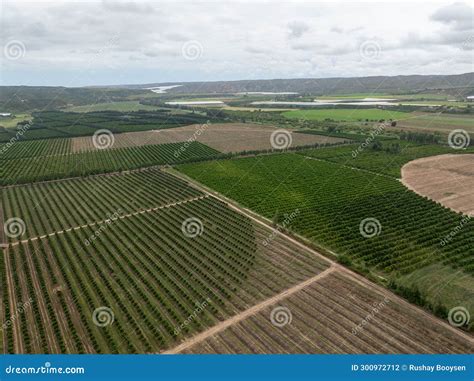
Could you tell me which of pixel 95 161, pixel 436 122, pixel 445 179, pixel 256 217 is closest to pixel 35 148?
pixel 95 161

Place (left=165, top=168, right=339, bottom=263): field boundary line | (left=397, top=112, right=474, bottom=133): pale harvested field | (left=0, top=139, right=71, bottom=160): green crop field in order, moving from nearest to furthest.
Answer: (left=165, top=168, right=339, bottom=263): field boundary line → (left=0, top=139, right=71, bottom=160): green crop field → (left=397, top=112, right=474, bottom=133): pale harvested field

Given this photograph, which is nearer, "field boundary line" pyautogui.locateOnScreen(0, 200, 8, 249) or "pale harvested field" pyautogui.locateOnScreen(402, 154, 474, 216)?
"field boundary line" pyautogui.locateOnScreen(0, 200, 8, 249)

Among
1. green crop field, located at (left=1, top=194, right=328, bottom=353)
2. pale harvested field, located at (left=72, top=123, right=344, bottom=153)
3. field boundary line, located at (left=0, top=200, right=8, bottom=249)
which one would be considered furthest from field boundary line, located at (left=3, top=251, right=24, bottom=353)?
pale harvested field, located at (left=72, top=123, right=344, bottom=153)

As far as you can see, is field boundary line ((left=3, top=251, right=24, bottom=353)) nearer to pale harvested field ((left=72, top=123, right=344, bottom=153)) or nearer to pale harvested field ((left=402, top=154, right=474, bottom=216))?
pale harvested field ((left=402, top=154, right=474, bottom=216))

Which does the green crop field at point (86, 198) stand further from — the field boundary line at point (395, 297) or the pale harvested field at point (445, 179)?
the pale harvested field at point (445, 179)

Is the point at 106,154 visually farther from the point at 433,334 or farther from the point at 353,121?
the point at 353,121

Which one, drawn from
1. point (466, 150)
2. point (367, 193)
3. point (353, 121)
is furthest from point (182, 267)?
point (353, 121)

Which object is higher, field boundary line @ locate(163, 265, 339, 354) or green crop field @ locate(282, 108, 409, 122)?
green crop field @ locate(282, 108, 409, 122)
